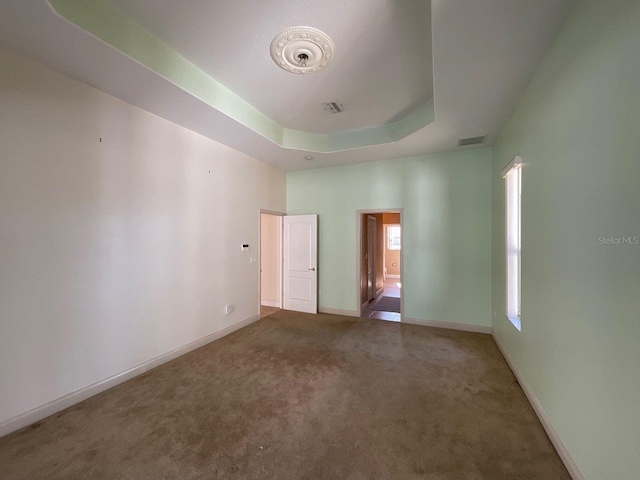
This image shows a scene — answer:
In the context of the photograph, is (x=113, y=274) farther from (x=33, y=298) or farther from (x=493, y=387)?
(x=493, y=387)

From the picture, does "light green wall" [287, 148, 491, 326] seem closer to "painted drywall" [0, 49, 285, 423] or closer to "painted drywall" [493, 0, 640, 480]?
"painted drywall" [493, 0, 640, 480]

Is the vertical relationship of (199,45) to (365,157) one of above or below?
above

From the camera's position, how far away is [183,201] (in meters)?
3.61

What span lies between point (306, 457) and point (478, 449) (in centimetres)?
126

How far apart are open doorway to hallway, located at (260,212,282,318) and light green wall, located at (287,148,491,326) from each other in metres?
1.02

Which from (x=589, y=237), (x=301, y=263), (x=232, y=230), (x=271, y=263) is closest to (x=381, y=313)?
(x=301, y=263)

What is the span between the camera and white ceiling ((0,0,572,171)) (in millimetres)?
1817

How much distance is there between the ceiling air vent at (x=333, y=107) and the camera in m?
3.55

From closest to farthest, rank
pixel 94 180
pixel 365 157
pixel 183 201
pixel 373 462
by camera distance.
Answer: pixel 373 462 → pixel 94 180 → pixel 183 201 → pixel 365 157

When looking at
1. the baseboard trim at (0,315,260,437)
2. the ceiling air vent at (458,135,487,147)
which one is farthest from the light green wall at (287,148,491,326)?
the baseboard trim at (0,315,260,437)

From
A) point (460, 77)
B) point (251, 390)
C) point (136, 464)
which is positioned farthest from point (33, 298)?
point (460, 77)

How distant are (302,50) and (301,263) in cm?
391

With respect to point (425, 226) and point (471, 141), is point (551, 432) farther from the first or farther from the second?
point (471, 141)

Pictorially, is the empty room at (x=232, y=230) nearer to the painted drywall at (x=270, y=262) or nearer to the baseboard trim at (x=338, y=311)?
the baseboard trim at (x=338, y=311)
